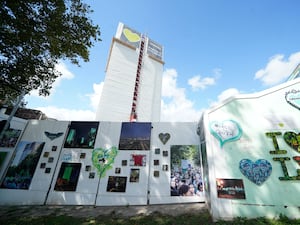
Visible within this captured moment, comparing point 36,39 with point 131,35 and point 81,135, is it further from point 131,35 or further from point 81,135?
point 131,35

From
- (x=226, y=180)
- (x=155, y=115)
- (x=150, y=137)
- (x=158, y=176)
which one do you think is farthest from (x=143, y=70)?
(x=226, y=180)

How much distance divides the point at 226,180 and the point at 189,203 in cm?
211

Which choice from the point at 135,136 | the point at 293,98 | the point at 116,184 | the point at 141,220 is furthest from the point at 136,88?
the point at 141,220

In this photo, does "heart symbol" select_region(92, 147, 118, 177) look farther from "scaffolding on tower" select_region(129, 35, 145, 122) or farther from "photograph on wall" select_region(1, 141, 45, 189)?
"scaffolding on tower" select_region(129, 35, 145, 122)

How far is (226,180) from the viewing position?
4.44 meters

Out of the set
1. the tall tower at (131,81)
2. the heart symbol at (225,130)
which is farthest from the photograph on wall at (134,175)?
the tall tower at (131,81)

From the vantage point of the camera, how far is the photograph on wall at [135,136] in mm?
6723

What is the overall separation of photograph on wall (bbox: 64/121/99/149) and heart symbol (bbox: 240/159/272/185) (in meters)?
6.49

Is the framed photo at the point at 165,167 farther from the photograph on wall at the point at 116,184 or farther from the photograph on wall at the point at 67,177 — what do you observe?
the photograph on wall at the point at 67,177

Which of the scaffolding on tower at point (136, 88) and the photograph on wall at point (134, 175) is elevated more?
the scaffolding on tower at point (136, 88)

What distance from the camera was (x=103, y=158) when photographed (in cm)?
660

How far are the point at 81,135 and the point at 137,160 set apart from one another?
10.7 ft

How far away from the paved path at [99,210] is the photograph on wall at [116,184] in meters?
0.65

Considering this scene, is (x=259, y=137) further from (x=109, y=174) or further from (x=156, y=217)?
(x=109, y=174)
